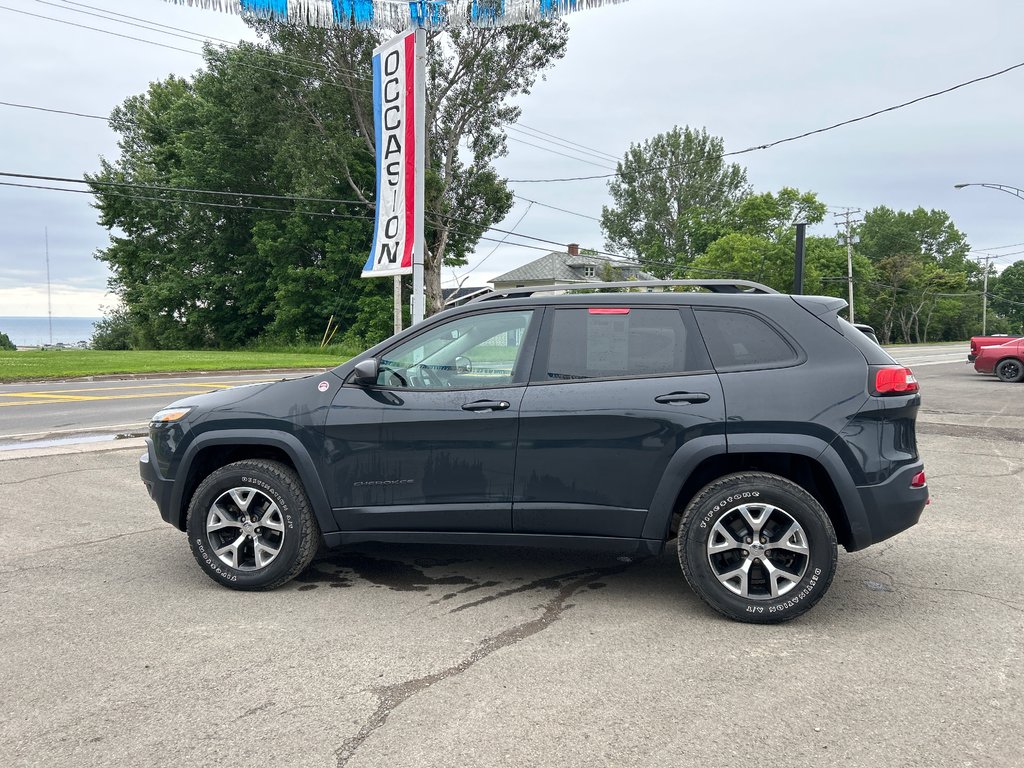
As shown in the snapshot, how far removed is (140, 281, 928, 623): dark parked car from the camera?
12.4ft

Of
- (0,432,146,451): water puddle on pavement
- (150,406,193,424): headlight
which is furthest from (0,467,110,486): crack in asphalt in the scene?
(150,406,193,424): headlight

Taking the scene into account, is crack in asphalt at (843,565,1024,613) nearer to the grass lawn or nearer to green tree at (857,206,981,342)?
the grass lawn

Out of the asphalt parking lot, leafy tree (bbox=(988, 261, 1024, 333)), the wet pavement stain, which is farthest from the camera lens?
leafy tree (bbox=(988, 261, 1024, 333))

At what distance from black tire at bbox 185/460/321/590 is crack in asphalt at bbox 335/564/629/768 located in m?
1.10

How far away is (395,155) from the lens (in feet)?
41.1

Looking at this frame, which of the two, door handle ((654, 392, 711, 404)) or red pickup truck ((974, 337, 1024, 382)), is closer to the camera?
door handle ((654, 392, 711, 404))

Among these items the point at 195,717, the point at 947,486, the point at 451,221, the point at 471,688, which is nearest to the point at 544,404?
the point at 471,688

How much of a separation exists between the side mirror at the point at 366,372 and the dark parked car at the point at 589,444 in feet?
0.06

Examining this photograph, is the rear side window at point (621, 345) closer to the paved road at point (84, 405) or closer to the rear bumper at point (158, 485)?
the rear bumper at point (158, 485)

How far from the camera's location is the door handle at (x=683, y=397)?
12.7ft

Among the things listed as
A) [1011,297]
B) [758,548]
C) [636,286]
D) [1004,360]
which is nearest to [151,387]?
[636,286]

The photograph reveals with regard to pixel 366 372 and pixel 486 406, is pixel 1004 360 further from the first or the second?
pixel 366 372

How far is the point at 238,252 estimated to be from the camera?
4269 centimetres

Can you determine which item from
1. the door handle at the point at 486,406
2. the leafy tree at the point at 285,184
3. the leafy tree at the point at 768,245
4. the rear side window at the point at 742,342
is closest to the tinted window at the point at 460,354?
the door handle at the point at 486,406
